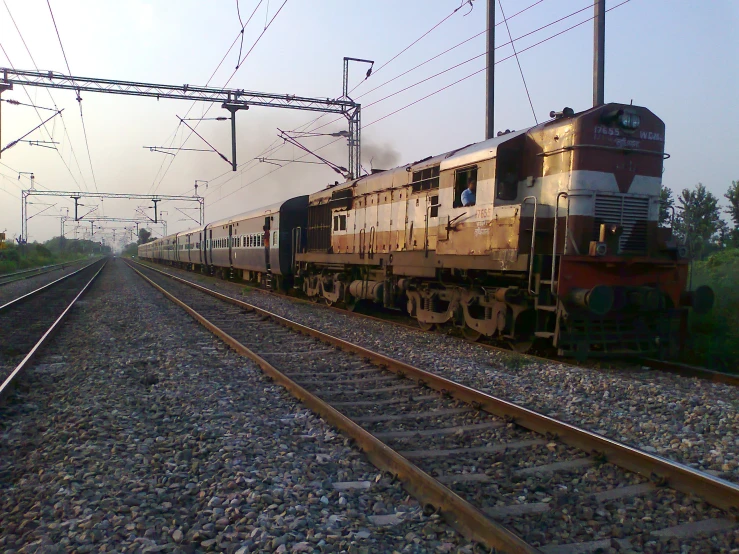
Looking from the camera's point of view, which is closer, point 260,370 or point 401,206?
point 260,370

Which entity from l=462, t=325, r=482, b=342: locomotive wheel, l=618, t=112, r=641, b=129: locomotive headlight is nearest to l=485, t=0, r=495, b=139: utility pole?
l=618, t=112, r=641, b=129: locomotive headlight

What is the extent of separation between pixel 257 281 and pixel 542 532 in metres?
23.4

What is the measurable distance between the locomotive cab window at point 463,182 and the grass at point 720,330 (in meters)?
4.38

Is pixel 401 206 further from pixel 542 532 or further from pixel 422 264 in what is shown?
pixel 542 532

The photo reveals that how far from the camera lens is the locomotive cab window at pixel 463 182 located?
9.38m

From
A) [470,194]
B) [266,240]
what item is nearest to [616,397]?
[470,194]

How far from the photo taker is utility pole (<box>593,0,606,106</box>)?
10617 millimetres

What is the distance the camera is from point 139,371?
760cm

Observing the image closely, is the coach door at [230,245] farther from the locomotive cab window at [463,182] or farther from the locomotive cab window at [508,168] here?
the locomotive cab window at [508,168]

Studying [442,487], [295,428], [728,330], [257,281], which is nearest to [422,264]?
[728,330]

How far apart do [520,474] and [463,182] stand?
6.51m

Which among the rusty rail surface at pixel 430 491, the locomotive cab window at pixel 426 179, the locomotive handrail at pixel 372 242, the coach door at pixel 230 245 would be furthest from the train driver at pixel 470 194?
the coach door at pixel 230 245

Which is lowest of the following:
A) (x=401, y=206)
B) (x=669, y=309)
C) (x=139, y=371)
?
(x=139, y=371)

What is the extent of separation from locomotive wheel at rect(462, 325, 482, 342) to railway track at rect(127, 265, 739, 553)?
3.33 metres
